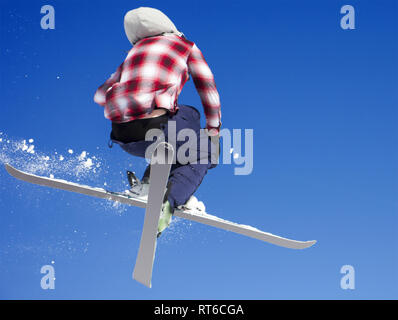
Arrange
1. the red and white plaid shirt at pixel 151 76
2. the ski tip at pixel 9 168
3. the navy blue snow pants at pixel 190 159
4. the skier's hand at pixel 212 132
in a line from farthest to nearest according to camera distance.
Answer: the ski tip at pixel 9 168 < the skier's hand at pixel 212 132 < the navy blue snow pants at pixel 190 159 < the red and white plaid shirt at pixel 151 76

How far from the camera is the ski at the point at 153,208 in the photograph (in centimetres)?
426

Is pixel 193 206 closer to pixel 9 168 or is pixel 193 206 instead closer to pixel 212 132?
pixel 212 132

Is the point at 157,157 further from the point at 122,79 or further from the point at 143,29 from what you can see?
the point at 143,29

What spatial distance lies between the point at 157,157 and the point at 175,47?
36.8 inches

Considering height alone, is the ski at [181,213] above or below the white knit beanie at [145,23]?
below

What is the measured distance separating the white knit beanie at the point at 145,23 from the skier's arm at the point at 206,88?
12.4 inches

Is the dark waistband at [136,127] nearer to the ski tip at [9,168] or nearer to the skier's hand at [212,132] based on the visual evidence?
the skier's hand at [212,132]

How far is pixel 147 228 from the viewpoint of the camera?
4.37 meters

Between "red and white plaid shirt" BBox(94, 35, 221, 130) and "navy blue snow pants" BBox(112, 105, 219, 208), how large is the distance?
0.15 metres

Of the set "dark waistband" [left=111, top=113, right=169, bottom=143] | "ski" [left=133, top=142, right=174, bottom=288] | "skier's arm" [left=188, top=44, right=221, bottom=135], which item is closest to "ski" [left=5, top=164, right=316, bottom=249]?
"ski" [left=133, top=142, right=174, bottom=288]

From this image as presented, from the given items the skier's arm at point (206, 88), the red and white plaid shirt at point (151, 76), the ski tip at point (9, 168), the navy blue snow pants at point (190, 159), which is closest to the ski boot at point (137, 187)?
the navy blue snow pants at point (190, 159)

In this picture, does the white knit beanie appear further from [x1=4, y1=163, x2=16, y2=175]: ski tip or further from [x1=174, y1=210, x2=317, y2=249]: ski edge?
[x1=4, y1=163, x2=16, y2=175]: ski tip

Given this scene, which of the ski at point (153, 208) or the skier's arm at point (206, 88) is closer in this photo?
the ski at point (153, 208)

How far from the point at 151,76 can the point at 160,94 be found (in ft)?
0.53
